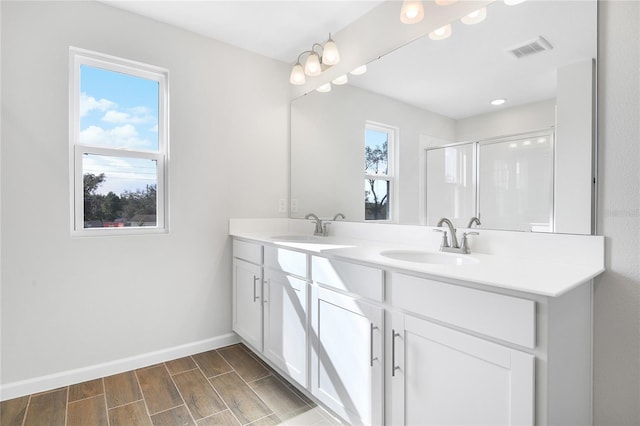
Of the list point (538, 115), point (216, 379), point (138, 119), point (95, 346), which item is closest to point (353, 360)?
point (216, 379)

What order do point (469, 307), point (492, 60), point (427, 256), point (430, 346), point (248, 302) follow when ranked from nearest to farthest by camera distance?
point (469, 307)
point (430, 346)
point (492, 60)
point (427, 256)
point (248, 302)

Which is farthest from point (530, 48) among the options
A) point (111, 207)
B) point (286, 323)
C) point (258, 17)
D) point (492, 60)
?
point (111, 207)

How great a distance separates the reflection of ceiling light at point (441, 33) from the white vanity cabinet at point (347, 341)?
52.2 inches

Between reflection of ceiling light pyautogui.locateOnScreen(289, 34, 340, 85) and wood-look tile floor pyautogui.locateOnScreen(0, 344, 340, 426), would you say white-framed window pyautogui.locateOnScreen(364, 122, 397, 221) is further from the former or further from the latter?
wood-look tile floor pyautogui.locateOnScreen(0, 344, 340, 426)

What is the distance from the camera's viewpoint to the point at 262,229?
2.74 metres

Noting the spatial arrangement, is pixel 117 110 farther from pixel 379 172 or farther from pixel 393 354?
pixel 393 354

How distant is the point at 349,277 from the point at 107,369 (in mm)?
1784

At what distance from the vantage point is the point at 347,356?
4.91 feet

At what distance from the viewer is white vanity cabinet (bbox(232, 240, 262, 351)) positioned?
219 cm

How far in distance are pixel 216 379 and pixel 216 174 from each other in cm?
145

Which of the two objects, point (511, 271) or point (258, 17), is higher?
point (258, 17)

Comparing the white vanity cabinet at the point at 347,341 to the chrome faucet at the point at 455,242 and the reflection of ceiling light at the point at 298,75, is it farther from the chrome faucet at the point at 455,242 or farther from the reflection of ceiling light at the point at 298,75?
the reflection of ceiling light at the point at 298,75

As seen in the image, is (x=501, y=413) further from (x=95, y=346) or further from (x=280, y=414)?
(x=95, y=346)

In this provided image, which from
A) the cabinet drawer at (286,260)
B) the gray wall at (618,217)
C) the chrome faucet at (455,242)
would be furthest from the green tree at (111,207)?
the gray wall at (618,217)
